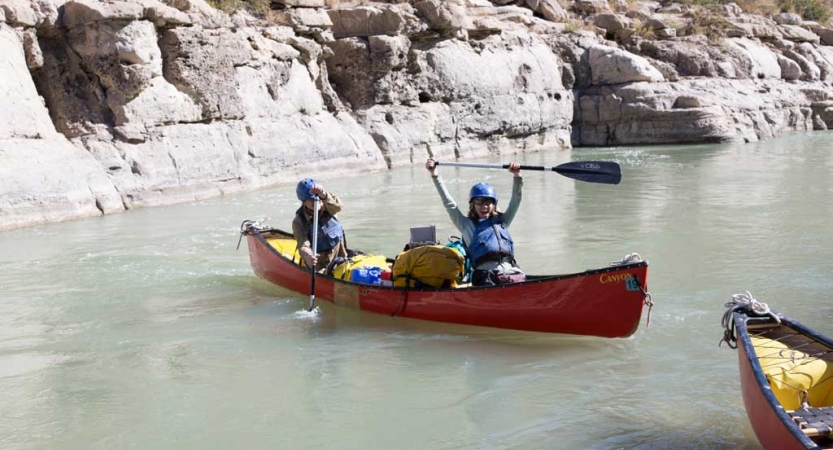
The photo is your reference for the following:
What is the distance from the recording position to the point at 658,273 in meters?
8.11

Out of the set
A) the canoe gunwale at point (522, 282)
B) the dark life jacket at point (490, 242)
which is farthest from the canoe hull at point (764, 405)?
the dark life jacket at point (490, 242)

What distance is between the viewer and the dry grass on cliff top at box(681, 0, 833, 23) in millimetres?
34188

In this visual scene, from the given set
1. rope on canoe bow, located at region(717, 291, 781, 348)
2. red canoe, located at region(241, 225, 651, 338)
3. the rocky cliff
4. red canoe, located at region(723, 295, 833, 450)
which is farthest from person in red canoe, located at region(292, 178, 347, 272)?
the rocky cliff

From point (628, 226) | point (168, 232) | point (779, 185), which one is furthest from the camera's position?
point (779, 185)

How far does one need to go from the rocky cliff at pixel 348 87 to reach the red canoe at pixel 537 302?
7.39m

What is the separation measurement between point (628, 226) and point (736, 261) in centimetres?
244

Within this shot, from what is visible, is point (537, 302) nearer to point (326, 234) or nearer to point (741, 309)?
point (741, 309)

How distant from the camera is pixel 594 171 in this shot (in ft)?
22.7

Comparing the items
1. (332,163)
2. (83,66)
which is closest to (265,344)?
(83,66)

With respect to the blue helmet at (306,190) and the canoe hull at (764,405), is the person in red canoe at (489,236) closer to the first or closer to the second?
the blue helmet at (306,190)

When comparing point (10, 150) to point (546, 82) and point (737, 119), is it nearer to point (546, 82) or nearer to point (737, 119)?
point (546, 82)

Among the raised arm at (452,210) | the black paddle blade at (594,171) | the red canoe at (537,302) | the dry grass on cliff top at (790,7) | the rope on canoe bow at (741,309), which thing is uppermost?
the dry grass on cliff top at (790,7)

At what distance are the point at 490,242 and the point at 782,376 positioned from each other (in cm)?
263

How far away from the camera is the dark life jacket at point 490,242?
20.8ft
